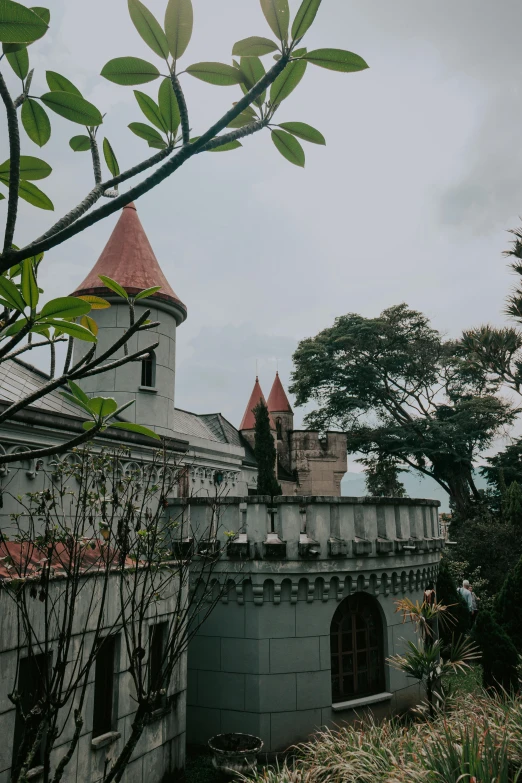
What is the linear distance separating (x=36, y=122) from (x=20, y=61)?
24 centimetres

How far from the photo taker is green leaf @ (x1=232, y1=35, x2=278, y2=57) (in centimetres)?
191

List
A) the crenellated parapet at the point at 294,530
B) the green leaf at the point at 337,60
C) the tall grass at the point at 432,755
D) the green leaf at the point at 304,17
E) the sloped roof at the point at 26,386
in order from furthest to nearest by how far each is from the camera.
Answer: the crenellated parapet at the point at 294,530, the sloped roof at the point at 26,386, the tall grass at the point at 432,755, the green leaf at the point at 337,60, the green leaf at the point at 304,17

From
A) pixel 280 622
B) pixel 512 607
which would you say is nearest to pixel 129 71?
pixel 280 622

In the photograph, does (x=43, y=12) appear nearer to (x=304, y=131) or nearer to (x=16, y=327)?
(x=304, y=131)

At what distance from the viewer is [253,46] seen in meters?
1.92

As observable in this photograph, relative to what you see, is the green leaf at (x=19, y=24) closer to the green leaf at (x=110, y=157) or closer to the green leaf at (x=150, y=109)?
the green leaf at (x=150, y=109)

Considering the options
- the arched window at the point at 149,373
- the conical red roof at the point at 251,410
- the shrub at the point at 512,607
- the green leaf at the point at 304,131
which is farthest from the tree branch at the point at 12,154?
the conical red roof at the point at 251,410

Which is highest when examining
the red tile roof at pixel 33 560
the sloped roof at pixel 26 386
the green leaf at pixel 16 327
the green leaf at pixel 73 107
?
the sloped roof at pixel 26 386

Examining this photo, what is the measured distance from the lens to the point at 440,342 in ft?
120

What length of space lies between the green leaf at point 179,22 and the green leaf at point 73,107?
15.3 inches

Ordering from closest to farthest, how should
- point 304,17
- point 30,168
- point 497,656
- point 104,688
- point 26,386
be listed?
point 304,17
point 30,168
point 104,688
point 26,386
point 497,656

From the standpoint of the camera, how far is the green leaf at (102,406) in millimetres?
2574

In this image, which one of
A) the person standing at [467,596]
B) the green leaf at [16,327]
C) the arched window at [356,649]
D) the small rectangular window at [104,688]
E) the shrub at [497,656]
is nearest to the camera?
the green leaf at [16,327]

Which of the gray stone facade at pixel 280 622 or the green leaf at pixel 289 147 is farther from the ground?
the green leaf at pixel 289 147
